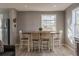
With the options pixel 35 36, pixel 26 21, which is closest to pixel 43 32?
pixel 35 36

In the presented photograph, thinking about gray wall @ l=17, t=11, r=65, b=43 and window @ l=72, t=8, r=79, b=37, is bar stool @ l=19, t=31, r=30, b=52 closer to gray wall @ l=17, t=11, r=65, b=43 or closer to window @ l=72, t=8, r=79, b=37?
gray wall @ l=17, t=11, r=65, b=43

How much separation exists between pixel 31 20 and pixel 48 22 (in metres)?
0.48

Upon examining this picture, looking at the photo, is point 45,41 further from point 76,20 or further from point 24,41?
point 76,20

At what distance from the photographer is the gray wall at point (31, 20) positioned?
2793mm

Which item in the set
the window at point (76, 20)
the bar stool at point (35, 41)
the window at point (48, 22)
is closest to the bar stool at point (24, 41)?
the bar stool at point (35, 41)

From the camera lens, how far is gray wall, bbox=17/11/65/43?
110 inches

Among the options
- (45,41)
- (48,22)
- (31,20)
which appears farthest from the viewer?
(45,41)

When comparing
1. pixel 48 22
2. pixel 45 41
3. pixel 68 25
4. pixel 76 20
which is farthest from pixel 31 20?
pixel 76 20

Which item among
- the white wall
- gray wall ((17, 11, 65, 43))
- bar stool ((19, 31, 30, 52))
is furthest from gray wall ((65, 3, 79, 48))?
the white wall

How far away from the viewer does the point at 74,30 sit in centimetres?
286

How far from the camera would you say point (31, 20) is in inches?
121

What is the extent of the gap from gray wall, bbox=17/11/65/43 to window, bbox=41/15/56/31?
99mm

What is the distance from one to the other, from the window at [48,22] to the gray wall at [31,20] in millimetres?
99

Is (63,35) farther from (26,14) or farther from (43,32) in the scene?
(26,14)
